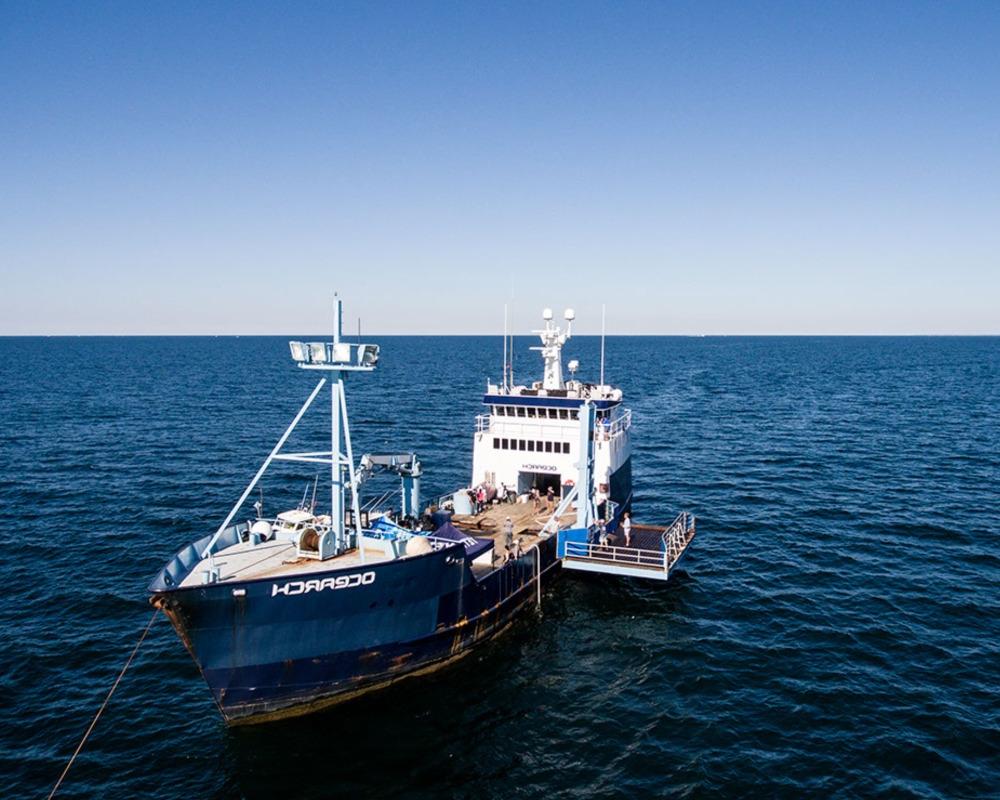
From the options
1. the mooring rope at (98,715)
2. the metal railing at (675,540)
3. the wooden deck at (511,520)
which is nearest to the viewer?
the mooring rope at (98,715)

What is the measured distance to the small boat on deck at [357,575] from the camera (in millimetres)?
20219

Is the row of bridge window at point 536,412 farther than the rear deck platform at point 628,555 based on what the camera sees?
Yes

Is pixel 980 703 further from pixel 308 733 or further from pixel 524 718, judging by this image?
pixel 308 733

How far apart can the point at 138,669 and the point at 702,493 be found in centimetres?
3618

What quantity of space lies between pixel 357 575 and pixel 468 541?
564 centimetres

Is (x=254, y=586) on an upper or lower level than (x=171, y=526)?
upper

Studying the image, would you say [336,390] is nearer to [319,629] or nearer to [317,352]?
[317,352]

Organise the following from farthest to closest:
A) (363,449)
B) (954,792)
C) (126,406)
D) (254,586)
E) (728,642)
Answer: (126,406) < (363,449) < (728,642) < (254,586) < (954,792)

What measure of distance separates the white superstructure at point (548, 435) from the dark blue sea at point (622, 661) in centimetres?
608

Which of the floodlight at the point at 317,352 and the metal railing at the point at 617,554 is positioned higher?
the floodlight at the point at 317,352

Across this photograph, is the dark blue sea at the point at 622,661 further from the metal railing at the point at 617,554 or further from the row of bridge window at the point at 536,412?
the row of bridge window at the point at 536,412

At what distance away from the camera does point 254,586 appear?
65.4ft

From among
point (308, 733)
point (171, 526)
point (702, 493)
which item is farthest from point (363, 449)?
point (308, 733)

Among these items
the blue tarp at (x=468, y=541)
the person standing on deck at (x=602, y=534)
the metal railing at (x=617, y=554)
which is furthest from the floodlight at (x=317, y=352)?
the person standing on deck at (x=602, y=534)
